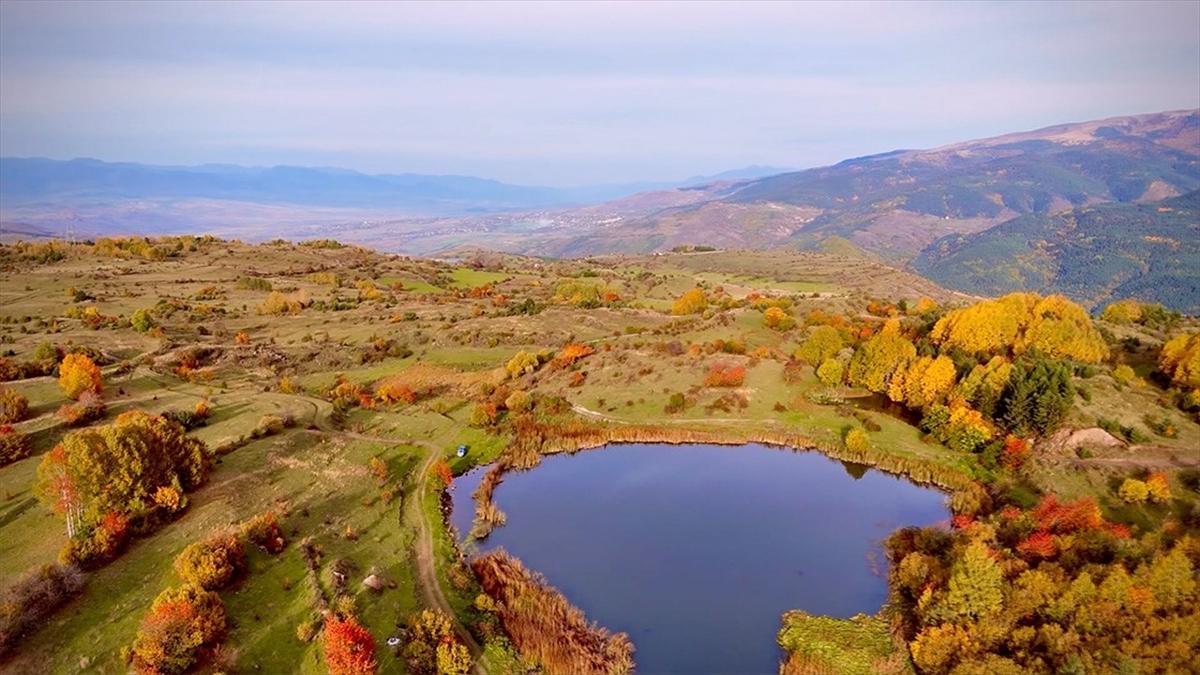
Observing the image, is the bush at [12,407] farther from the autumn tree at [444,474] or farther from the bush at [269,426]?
the autumn tree at [444,474]

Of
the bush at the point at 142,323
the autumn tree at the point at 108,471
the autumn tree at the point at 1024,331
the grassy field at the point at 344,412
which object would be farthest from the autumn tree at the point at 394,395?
the autumn tree at the point at 1024,331

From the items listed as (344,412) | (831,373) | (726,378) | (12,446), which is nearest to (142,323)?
(344,412)

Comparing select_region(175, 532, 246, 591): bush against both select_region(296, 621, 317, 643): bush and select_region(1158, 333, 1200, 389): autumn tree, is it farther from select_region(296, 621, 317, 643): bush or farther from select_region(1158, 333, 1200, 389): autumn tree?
select_region(1158, 333, 1200, 389): autumn tree

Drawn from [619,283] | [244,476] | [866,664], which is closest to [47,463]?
[244,476]

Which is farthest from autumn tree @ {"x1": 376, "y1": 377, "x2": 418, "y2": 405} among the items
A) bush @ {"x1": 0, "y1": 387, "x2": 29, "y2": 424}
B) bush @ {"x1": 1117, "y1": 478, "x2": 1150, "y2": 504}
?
bush @ {"x1": 1117, "y1": 478, "x2": 1150, "y2": 504}

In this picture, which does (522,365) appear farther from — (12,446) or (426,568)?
(12,446)
